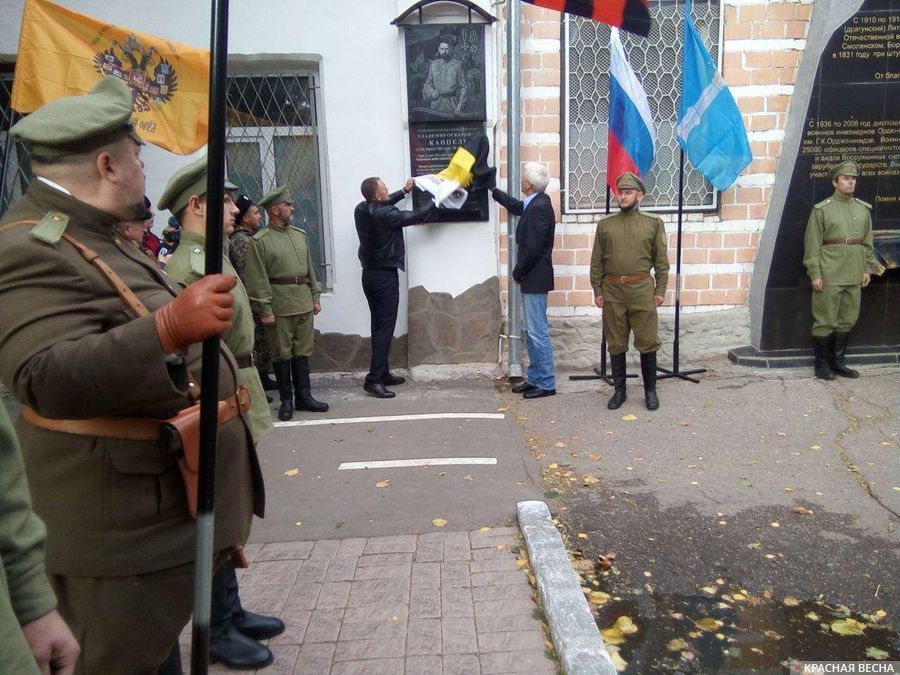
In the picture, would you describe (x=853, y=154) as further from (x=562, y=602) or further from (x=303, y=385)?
(x=562, y=602)

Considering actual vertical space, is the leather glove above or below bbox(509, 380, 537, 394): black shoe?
above

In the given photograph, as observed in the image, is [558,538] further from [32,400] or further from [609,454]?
[32,400]

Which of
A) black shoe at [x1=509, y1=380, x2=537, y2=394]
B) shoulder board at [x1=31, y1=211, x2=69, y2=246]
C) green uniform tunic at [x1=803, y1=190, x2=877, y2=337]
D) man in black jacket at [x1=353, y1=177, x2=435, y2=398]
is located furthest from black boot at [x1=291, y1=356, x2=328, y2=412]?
green uniform tunic at [x1=803, y1=190, x2=877, y2=337]

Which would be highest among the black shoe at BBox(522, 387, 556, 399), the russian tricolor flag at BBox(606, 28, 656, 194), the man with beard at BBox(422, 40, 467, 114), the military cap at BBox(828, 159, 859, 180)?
the man with beard at BBox(422, 40, 467, 114)

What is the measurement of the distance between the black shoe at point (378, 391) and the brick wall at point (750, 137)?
1.55 m

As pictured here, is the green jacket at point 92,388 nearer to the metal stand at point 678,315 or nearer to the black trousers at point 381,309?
the black trousers at point 381,309

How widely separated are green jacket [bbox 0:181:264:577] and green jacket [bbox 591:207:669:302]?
462 centimetres

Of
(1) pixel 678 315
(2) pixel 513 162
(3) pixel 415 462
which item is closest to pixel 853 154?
(1) pixel 678 315

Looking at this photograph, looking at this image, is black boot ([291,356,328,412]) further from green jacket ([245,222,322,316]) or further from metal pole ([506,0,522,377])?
metal pole ([506,0,522,377])

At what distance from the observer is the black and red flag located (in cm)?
316

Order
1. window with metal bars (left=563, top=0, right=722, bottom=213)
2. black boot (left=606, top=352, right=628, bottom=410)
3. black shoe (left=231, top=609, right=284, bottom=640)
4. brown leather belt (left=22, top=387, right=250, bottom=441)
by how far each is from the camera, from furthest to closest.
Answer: window with metal bars (left=563, top=0, right=722, bottom=213) < black boot (left=606, top=352, right=628, bottom=410) < black shoe (left=231, top=609, right=284, bottom=640) < brown leather belt (left=22, top=387, right=250, bottom=441)

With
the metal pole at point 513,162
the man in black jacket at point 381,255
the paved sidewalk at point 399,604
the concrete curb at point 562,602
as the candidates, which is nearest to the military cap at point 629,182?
the metal pole at point 513,162

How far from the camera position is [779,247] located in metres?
7.16

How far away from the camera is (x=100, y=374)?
1.66 metres
